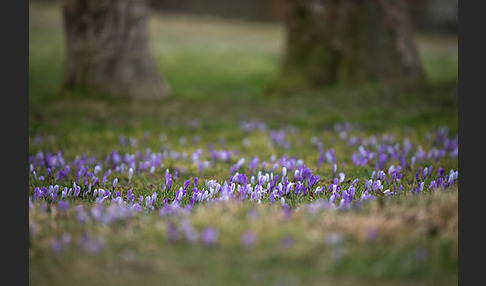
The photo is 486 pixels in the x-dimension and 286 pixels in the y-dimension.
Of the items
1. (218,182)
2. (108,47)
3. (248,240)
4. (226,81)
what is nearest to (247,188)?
(218,182)

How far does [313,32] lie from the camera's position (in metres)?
12.3

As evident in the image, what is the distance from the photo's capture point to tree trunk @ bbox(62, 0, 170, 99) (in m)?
10.4

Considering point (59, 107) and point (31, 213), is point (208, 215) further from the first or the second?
point (59, 107)

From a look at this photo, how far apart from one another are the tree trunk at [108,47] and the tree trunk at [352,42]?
4101 millimetres

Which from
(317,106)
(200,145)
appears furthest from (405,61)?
(200,145)

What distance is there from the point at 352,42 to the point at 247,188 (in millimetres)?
8659

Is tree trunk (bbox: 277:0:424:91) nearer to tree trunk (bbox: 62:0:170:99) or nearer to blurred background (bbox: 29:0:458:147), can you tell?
blurred background (bbox: 29:0:458:147)

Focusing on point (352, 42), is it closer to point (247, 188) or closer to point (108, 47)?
point (108, 47)

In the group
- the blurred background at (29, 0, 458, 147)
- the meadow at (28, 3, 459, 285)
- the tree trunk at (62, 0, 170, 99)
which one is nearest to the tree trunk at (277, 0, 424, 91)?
the blurred background at (29, 0, 458, 147)

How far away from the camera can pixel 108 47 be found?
34.6ft

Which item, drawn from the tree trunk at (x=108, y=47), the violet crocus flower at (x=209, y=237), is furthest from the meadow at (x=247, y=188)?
the tree trunk at (x=108, y=47)

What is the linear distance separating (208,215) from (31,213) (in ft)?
4.68

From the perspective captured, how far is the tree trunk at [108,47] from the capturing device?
10.4 meters

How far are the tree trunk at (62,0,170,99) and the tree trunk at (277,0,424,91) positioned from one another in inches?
161
